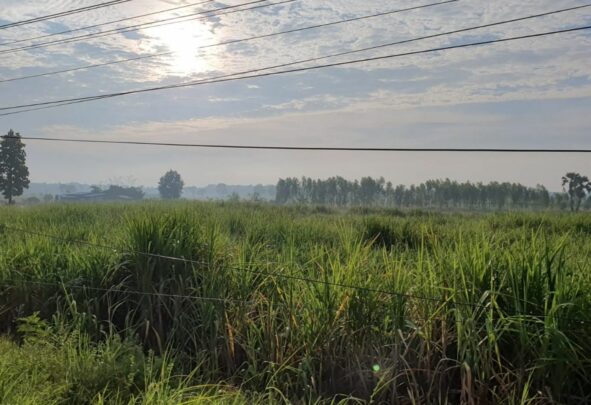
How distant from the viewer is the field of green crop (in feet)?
11.3

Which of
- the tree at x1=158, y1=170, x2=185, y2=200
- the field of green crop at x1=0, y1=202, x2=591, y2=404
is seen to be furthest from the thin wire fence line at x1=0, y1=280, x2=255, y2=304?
the tree at x1=158, y1=170, x2=185, y2=200

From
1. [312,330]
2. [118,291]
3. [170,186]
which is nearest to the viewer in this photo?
[312,330]

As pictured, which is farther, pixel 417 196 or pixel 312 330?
pixel 417 196

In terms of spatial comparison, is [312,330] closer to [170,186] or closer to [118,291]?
[118,291]

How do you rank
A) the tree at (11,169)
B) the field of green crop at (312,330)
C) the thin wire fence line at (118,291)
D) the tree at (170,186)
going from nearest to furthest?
the field of green crop at (312,330) < the thin wire fence line at (118,291) < the tree at (11,169) < the tree at (170,186)

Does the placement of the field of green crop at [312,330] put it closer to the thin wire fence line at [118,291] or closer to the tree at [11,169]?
the thin wire fence line at [118,291]

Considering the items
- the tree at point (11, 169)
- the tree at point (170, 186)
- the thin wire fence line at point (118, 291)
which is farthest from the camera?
the tree at point (170, 186)

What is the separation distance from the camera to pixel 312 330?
4.16m

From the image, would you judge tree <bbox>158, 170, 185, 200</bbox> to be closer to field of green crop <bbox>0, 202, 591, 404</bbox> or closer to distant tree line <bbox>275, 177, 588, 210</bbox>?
distant tree line <bbox>275, 177, 588, 210</bbox>

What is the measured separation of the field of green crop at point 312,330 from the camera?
343 centimetres

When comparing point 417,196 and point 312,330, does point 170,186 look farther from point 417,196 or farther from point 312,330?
point 312,330

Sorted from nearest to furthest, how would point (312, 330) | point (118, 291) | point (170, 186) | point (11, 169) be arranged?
point (312, 330), point (118, 291), point (11, 169), point (170, 186)

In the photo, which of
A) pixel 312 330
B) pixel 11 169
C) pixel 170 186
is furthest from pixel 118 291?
pixel 170 186

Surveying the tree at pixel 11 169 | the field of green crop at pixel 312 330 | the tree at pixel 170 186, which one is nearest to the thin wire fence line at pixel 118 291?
the field of green crop at pixel 312 330
